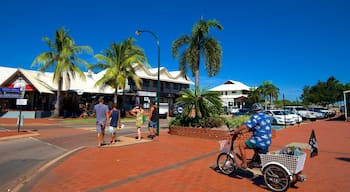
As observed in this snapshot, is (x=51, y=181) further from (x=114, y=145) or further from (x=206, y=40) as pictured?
(x=206, y=40)

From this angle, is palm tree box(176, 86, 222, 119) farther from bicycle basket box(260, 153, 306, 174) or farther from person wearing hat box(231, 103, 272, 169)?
bicycle basket box(260, 153, 306, 174)

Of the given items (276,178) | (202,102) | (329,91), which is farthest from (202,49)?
(329,91)

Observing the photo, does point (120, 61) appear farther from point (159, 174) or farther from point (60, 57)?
point (159, 174)

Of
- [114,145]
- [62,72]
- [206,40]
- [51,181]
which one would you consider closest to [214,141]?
[114,145]

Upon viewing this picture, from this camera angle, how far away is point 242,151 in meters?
5.45

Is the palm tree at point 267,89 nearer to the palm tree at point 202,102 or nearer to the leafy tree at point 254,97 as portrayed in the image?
the leafy tree at point 254,97

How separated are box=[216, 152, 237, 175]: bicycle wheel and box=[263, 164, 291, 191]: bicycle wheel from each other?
916mm

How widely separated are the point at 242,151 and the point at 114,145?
609 centimetres

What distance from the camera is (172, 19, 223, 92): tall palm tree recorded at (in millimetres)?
17250

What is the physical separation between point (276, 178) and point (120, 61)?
24288 mm

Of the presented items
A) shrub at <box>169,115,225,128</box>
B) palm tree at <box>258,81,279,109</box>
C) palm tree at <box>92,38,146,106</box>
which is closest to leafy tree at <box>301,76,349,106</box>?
palm tree at <box>258,81,279,109</box>

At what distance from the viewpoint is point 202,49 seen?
17.7 m

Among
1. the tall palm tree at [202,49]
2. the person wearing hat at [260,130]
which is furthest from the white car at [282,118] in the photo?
the person wearing hat at [260,130]

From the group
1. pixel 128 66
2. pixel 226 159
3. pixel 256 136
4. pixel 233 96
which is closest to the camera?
pixel 256 136
